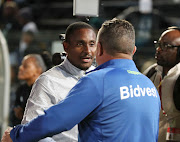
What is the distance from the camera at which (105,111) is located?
7.35 feet

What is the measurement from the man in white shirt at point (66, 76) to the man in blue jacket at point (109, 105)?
52cm

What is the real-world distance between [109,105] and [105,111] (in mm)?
36

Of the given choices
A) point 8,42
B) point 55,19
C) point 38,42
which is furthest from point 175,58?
point 55,19

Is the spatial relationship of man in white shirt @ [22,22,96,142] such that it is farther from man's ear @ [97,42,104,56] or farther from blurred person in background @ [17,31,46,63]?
blurred person in background @ [17,31,46,63]

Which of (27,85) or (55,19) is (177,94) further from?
(55,19)

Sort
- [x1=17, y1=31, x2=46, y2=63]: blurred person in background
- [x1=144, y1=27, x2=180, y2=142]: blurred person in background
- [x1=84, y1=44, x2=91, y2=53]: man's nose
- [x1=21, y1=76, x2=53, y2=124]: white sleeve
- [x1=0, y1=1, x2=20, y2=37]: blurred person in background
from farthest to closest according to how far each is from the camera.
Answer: [x1=0, y1=1, x2=20, y2=37]: blurred person in background
[x1=17, y1=31, x2=46, y2=63]: blurred person in background
[x1=144, y1=27, x2=180, y2=142]: blurred person in background
[x1=84, y1=44, x2=91, y2=53]: man's nose
[x1=21, y1=76, x2=53, y2=124]: white sleeve

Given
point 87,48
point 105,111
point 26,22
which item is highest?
point 87,48

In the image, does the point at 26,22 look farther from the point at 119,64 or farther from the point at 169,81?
the point at 119,64

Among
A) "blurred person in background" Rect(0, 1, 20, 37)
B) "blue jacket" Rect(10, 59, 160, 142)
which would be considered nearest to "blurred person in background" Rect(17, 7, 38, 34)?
"blurred person in background" Rect(0, 1, 20, 37)

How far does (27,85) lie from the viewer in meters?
5.01

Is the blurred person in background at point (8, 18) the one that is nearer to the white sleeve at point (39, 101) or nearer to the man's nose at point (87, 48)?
the man's nose at point (87, 48)

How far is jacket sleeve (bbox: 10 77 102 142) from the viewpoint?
219 cm

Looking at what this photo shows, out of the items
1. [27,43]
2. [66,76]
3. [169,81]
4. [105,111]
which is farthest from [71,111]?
[27,43]

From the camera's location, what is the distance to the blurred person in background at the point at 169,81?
3652 mm
